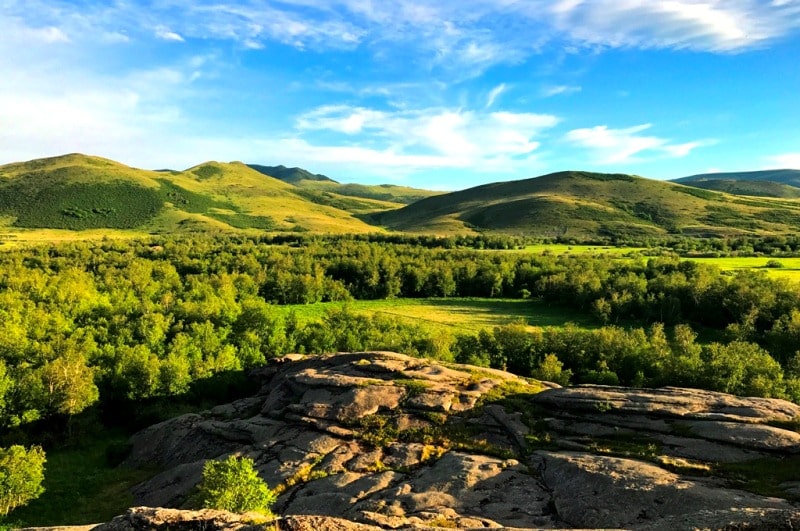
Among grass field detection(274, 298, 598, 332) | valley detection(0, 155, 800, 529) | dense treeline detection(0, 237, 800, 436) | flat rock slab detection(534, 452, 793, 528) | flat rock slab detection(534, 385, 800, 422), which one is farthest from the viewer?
Answer: grass field detection(274, 298, 598, 332)

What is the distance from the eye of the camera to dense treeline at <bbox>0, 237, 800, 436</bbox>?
189 feet

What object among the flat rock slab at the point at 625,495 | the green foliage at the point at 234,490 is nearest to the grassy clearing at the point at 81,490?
the green foliage at the point at 234,490

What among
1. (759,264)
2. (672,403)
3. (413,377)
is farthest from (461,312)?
(759,264)

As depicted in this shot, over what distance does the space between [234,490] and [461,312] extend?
10105cm

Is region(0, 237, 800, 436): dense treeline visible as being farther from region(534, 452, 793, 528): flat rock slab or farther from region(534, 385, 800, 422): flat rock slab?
region(534, 452, 793, 528): flat rock slab

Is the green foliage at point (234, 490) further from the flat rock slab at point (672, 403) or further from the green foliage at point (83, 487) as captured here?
the flat rock slab at point (672, 403)

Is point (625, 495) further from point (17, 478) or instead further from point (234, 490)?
point (17, 478)

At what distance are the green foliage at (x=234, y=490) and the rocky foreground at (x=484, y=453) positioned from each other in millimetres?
3277

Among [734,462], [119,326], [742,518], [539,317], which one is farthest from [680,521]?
[539,317]

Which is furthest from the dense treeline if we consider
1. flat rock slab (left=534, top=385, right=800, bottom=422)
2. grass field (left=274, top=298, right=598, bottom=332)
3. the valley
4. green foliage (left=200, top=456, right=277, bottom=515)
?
green foliage (left=200, top=456, right=277, bottom=515)

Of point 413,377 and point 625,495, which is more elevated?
point 413,377

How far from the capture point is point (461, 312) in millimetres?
122938

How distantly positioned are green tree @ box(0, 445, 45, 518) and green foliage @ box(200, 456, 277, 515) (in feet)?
85.8

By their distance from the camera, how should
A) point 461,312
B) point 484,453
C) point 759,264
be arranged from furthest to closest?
point 759,264 → point 461,312 → point 484,453
